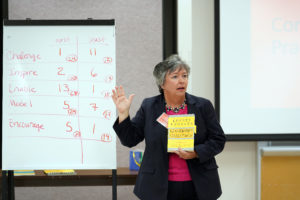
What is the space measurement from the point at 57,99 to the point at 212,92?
1123 mm

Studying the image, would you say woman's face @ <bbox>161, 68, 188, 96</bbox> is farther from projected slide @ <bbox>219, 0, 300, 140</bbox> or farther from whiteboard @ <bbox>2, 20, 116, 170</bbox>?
projected slide @ <bbox>219, 0, 300, 140</bbox>

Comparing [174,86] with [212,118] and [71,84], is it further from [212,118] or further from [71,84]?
[71,84]

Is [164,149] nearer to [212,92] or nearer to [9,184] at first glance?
[212,92]

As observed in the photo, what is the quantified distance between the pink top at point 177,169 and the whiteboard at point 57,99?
0.45 metres

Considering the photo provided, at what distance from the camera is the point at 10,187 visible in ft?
7.14

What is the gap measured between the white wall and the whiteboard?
0.73 metres

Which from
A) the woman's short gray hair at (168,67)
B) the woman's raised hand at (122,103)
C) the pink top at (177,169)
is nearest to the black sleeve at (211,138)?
the pink top at (177,169)

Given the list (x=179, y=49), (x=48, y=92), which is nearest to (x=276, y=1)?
(x=179, y=49)

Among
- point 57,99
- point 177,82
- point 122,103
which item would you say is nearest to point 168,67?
point 177,82

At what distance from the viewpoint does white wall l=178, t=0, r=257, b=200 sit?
254cm

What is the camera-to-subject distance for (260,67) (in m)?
2.47

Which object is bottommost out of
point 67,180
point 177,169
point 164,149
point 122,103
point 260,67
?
point 67,180

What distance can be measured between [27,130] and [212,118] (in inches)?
43.4

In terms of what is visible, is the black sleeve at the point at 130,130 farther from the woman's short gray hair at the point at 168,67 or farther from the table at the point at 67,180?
the table at the point at 67,180
